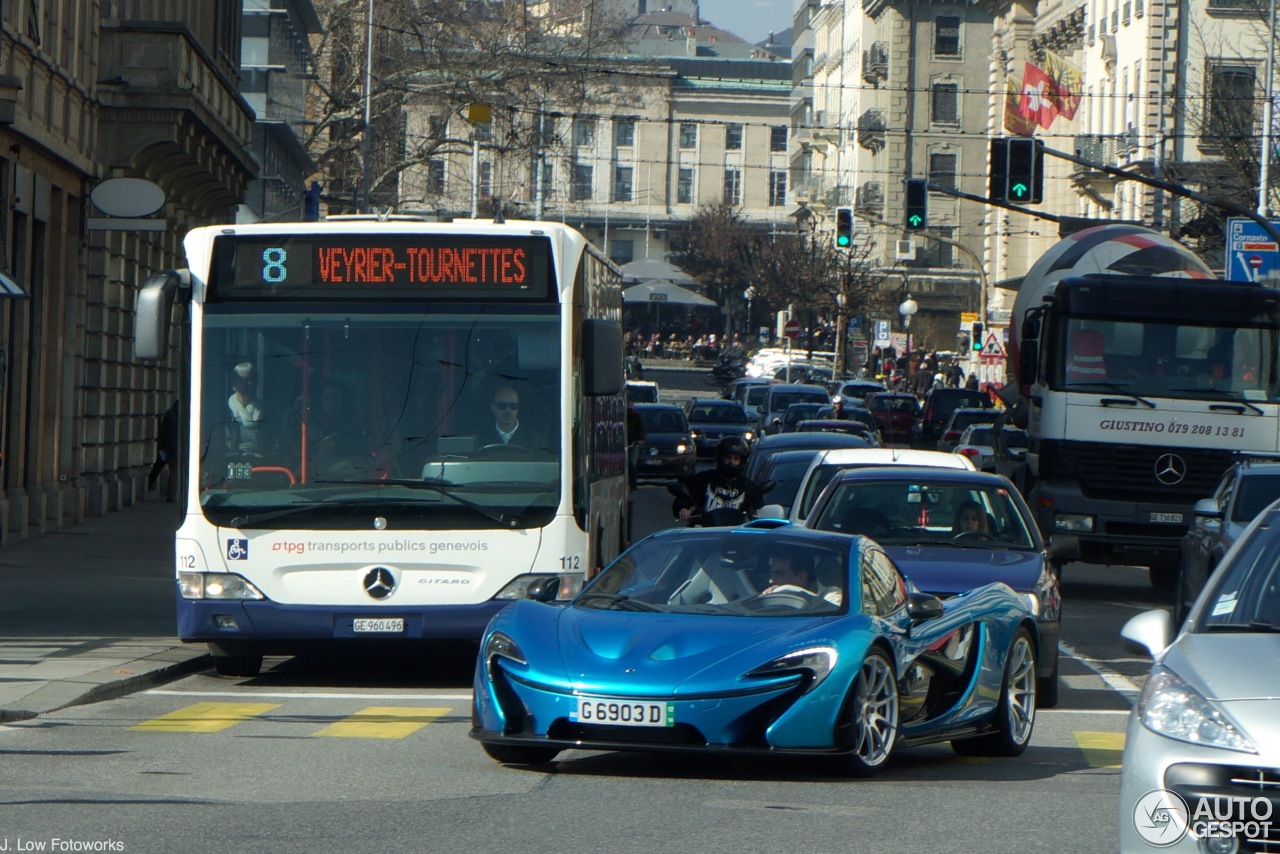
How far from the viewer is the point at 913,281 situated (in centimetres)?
10138

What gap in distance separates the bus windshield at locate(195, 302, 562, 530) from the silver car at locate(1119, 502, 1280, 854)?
260 inches

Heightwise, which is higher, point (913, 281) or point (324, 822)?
point (913, 281)

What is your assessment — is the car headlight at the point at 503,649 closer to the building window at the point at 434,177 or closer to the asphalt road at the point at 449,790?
the asphalt road at the point at 449,790

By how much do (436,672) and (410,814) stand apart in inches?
251

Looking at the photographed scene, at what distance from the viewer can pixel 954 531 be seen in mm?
13727

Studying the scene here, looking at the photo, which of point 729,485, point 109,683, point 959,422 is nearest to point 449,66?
point 959,422

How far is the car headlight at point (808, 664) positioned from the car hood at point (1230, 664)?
2370 millimetres

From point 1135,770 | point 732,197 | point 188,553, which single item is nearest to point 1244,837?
point 1135,770

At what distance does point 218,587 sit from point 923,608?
4.83 meters

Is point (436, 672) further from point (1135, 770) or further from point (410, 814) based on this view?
point (1135, 770)

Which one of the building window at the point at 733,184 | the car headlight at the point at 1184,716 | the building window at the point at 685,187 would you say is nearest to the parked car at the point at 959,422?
the car headlight at the point at 1184,716

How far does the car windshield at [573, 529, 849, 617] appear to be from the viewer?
31.8 ft

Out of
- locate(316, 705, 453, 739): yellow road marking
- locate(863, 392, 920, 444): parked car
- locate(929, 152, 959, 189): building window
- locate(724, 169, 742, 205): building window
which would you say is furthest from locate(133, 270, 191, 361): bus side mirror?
locate(724, 169, 742, 205): building window

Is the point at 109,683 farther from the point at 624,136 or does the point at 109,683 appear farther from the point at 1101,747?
the point at 624,136
